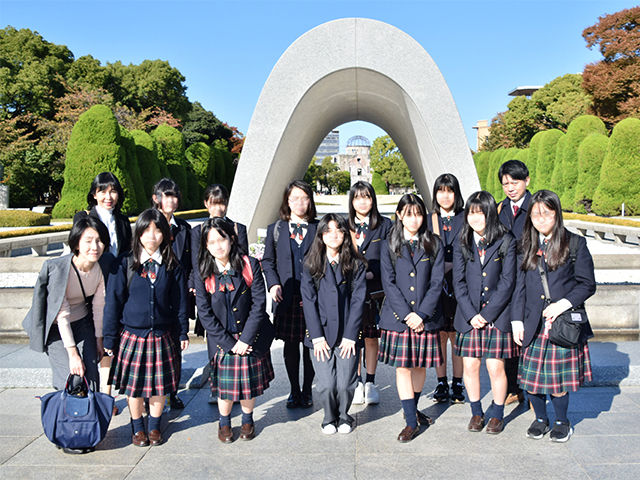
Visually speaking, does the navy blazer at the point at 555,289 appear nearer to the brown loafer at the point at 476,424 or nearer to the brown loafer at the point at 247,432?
the brown loafer at the point at 476,424

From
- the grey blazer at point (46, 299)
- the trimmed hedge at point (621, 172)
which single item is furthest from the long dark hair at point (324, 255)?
the trimmed hedge at point (621, 172)

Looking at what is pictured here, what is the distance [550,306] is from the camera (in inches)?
104

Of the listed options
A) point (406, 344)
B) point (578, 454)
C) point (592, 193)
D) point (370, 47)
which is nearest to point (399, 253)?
point (406, 344)

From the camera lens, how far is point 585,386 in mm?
3477

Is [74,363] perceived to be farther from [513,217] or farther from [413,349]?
[513,217]

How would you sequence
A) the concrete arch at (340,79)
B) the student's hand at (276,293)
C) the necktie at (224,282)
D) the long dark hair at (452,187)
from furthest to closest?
1. the concrete arch at (340,79)
2. the long dark hair at (452,187)
3. the student's hand at (276,293)
4. the necktie at (224,282)

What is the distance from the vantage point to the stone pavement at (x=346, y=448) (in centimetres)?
239

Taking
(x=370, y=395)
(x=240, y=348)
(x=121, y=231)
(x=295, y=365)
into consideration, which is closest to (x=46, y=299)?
(x=121, y=231)

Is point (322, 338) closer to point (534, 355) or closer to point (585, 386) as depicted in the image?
point (534, 355)

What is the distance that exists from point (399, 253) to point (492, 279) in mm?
545

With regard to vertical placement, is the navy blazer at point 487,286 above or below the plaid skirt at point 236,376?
above

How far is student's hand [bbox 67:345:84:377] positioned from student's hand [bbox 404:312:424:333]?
1.82 meters

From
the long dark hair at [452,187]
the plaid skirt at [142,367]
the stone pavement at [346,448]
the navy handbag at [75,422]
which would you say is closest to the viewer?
the stone pavement at [346,448]

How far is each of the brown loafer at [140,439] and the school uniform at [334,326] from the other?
986 millimetres
